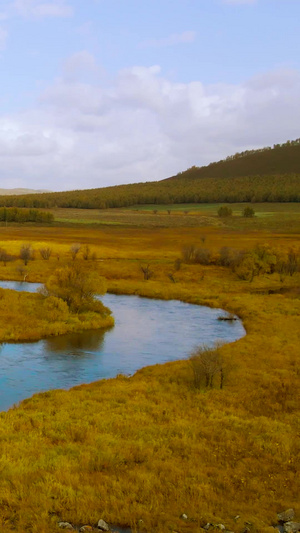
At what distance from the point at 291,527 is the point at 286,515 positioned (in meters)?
0.75

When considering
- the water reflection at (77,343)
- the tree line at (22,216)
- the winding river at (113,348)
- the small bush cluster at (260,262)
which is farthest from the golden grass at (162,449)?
the tree line at (22,216)

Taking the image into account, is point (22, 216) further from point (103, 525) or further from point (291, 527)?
point (291, 527)

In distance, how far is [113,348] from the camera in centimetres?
3388

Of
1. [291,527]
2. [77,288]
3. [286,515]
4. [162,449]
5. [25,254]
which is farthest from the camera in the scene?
[25,254]

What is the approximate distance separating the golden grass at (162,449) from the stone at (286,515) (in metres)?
0.23

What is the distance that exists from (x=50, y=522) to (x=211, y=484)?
4.81 m

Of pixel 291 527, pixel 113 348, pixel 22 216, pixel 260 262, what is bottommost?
pixel 113 348

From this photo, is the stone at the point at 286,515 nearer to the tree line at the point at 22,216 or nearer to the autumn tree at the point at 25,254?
the autumn tree at the point at 25,254

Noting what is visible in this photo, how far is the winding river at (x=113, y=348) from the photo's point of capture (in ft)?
89.3

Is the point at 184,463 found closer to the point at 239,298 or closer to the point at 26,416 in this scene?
the point at 26,416

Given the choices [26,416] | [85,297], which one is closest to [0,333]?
[85,297]

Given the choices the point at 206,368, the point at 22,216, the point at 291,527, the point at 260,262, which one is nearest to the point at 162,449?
the point at 291,527

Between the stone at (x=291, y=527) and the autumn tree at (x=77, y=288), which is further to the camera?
the autumn tree at (x=77, y=288)

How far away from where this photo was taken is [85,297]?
4097 cm
